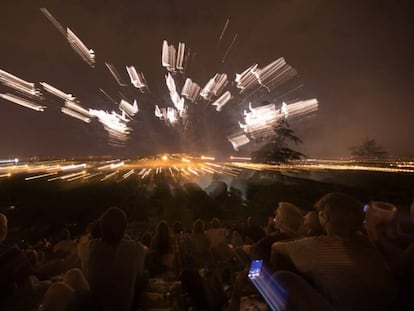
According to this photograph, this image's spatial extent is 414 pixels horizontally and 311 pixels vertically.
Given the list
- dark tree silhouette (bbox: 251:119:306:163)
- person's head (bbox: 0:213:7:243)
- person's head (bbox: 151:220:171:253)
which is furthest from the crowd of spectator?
dark tree silhouette (bbox: 251:119:306:163)

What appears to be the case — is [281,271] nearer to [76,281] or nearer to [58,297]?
[58,297]

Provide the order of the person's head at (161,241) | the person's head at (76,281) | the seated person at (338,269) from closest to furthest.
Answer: the seated person at (338,269)
the person's head at (76,281)
the person's head at (161,241)

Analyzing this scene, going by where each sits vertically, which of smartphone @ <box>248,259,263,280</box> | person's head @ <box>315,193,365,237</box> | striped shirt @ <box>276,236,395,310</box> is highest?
person's head @ <box>315,193,365,237</box>

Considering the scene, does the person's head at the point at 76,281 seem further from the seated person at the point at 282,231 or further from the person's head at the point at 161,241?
the person's head at the point at 161,241

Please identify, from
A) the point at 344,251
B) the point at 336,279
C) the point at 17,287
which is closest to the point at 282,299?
the point at 336,279

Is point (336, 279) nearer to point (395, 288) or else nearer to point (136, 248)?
point (395, 288)

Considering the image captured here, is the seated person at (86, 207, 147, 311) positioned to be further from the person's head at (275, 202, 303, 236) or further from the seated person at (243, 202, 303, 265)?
the person's head at (275, 202, 303, 236)

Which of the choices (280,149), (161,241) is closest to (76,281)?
(161,241)

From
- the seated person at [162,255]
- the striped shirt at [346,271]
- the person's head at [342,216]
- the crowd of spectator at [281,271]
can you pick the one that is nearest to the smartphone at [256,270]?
the crowd of spectator at [281,271]
